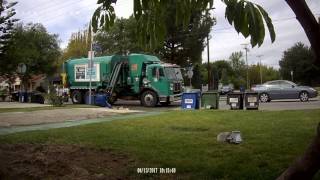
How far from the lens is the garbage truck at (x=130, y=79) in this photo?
2777 centimetres

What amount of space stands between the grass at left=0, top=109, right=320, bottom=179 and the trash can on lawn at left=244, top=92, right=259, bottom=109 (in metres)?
7.16

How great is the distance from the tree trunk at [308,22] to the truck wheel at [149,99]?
77.3 feet

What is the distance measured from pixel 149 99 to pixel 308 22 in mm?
23937

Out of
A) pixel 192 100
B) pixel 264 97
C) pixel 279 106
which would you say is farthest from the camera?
pixel 264 97

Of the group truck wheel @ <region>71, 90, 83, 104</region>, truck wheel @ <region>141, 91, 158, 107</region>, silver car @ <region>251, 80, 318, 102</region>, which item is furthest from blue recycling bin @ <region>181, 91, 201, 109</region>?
truck wheel @ <region>71, 90, 83, 104</region>

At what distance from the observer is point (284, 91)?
2833 centimetres

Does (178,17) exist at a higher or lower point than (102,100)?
higher

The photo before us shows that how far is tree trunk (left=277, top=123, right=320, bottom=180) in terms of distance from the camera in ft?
13.7

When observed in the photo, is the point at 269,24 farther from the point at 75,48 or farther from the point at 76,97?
the point at 75,48

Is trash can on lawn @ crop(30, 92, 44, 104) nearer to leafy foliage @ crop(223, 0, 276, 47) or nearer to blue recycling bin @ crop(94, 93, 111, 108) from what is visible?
blue recycling bin @ crop(94, 93, 111, 108)

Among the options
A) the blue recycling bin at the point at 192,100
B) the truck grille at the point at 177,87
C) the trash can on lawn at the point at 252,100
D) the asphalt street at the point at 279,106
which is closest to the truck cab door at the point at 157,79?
the truck grille at the point at 177,87

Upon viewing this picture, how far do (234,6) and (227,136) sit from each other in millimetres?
5902

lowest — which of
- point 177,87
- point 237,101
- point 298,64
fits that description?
point 237,101

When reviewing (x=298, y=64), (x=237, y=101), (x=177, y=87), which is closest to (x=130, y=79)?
(x=177, y=87)
